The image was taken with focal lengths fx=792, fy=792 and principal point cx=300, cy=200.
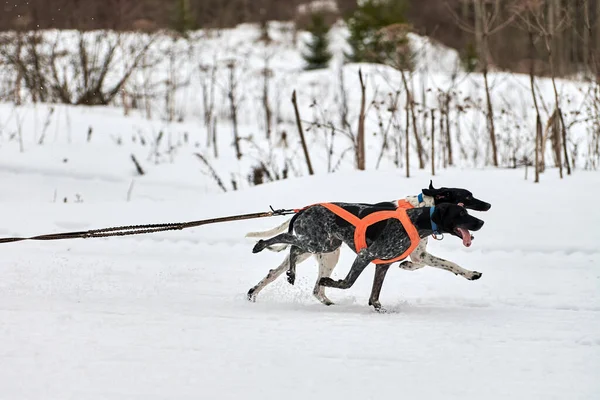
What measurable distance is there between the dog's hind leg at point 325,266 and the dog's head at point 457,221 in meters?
0.76

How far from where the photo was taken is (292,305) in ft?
16.2

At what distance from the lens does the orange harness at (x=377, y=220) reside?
4535 mm

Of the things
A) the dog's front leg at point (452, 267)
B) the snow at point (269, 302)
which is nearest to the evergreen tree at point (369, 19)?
the snow at point (269, 302)

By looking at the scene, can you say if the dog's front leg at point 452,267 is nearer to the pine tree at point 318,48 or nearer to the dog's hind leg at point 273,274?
the dog's hind leg at point 273,274

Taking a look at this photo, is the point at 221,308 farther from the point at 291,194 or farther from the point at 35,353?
the point at 291,194

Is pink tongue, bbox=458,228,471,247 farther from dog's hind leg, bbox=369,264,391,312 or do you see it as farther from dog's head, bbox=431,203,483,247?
dog's hind leg, bbox=369,264,391,312

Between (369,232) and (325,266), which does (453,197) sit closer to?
(369,232)

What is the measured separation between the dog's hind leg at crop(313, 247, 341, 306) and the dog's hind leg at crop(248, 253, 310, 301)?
0.33 ft

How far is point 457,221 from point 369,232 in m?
0.52

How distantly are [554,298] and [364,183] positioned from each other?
2.90 m

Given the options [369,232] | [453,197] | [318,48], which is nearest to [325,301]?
[369,232]

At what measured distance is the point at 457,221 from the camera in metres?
4.38

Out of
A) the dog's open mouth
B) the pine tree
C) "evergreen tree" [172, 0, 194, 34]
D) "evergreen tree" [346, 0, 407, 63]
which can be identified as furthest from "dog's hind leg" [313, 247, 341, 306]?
"evergreen tree" [172, 0, 194, 34]

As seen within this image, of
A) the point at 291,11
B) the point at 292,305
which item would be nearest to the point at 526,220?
the point at 292,305
